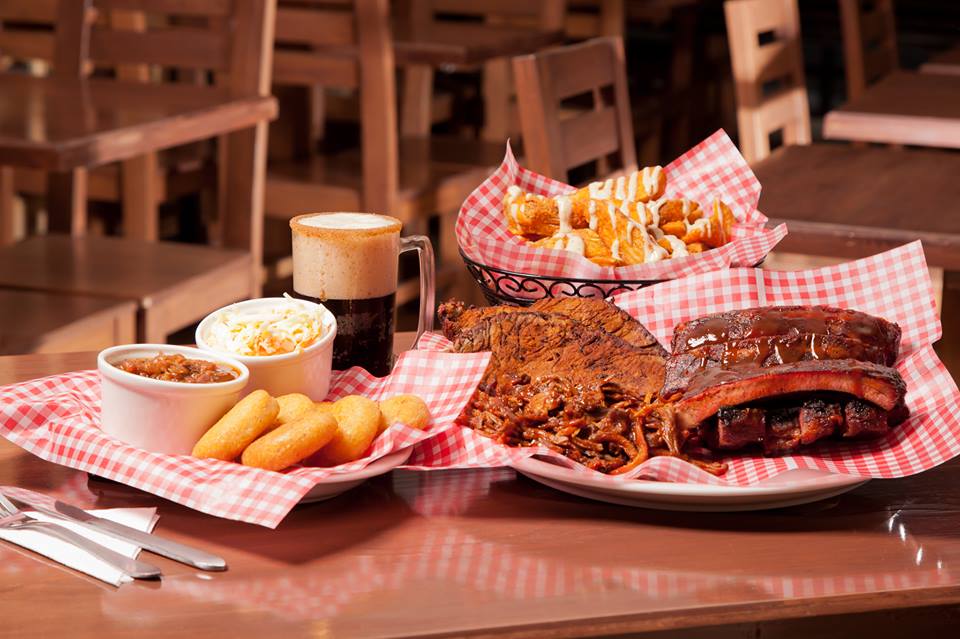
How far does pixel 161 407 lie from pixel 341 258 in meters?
0.28

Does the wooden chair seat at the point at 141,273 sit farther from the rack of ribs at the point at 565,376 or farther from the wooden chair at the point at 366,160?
the rack of ribs at the point at 565,376

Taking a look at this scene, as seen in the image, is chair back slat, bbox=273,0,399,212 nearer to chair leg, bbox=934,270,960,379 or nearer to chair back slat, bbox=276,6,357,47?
chair back slat, bbox=276,6,357,47

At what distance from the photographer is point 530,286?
4.46 ft

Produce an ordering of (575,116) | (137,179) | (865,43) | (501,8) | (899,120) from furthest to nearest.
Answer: (501,8), (865,43), (137,179), (899,120), (575,116)

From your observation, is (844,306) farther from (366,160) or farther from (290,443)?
(366,160)

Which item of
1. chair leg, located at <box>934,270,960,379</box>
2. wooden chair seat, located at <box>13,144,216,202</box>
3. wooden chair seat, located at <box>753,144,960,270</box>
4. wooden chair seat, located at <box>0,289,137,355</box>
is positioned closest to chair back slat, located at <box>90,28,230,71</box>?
wooden chair seat, located at <box>13,144,216,202</box>

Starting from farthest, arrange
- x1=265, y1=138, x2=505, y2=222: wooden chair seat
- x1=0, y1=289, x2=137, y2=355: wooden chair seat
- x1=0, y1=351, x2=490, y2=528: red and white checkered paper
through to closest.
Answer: x1=265, y1=138, x2=505, y2=222: wooden chair seat < x1=0, y1=289, x2=137, y2=355: wooden chair seat < x1=0, y1=351, x2=490, y2=528: red and white checkered paper

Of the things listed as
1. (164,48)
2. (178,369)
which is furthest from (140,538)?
(164,48)

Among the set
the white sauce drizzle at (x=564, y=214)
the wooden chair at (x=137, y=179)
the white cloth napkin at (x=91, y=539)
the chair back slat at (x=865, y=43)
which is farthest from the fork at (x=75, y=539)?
the chair back slat at (x=865, y=43)

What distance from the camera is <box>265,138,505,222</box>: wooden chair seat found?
372 centimetres

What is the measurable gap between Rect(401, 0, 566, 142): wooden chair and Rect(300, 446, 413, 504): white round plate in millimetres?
3418

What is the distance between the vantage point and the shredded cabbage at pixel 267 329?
3.75 feet

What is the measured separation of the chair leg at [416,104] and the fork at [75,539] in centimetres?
361

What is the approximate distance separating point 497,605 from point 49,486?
16.8 inches
